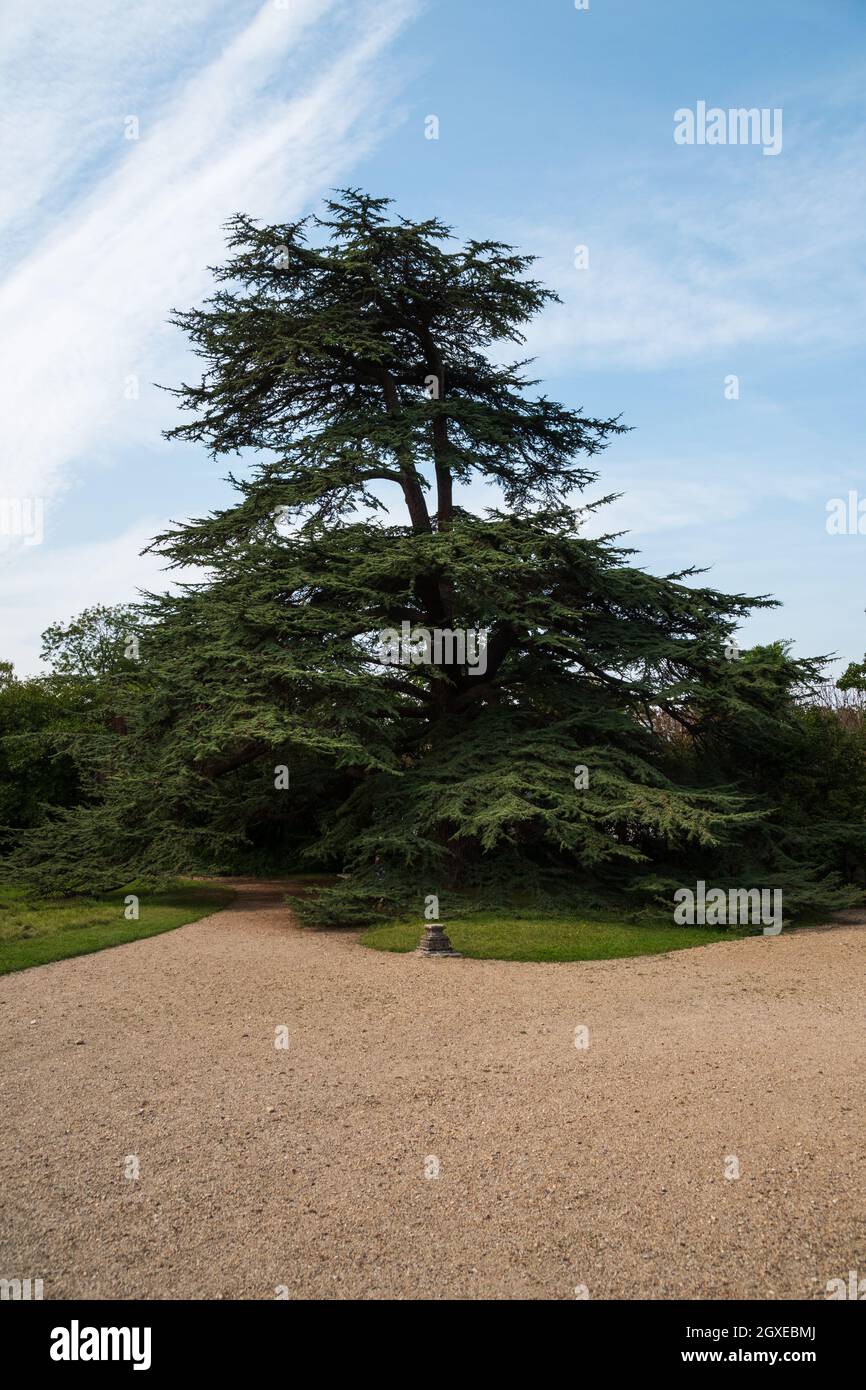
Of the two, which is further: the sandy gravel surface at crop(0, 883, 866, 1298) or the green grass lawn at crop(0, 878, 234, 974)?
the green grass lawn at crop(0, 878, 234, 974)

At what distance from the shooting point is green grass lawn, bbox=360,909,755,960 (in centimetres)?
1209

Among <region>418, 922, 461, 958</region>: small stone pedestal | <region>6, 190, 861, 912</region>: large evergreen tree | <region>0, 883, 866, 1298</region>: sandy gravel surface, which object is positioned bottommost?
<region>418, 922, 461, 958</region>: small stone pedestal

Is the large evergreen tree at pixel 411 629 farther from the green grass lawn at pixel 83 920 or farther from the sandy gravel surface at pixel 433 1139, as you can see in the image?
the sandy gravel surface at pixel 433 1139

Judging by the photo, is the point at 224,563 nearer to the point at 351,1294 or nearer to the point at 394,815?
the point at 394,815

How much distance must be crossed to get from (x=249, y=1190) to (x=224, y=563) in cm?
1366

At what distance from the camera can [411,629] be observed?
1738cm

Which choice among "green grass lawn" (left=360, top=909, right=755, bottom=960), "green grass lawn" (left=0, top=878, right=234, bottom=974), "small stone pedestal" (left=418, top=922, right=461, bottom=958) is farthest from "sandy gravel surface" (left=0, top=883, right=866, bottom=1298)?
"green grass lawn" (left=0, top=878, right=234, bottom=974)

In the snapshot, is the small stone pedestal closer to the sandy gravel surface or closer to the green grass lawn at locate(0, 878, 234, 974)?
the sandy gravel surface

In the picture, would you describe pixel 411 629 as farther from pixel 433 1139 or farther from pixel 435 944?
pixel 433 1139

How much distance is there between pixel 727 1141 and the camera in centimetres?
553

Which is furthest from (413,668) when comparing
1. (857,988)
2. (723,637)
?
(857,988)

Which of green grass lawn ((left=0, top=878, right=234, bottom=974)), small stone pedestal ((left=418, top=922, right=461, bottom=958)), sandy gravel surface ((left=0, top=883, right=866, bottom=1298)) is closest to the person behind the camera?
sandy gravel surface ((left=0, top=883, right=866, bottom=1298))

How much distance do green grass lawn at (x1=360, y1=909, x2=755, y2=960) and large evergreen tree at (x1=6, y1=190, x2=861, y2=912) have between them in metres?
0.98
